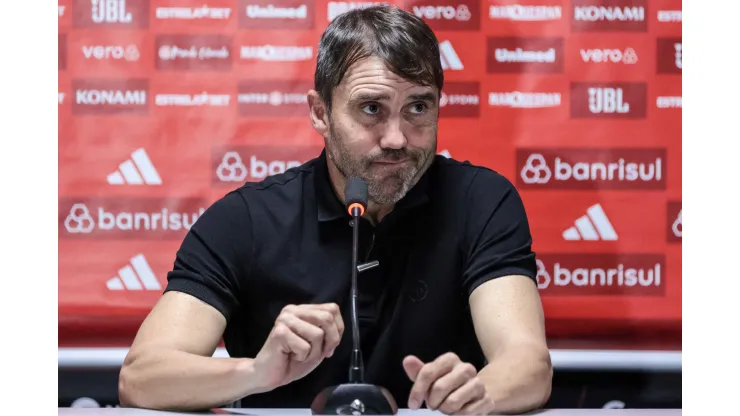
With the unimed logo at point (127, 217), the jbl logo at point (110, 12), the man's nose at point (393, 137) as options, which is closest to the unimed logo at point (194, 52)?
the jbl logo at point (110, 12)

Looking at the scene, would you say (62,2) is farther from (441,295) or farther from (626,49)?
(626,49)

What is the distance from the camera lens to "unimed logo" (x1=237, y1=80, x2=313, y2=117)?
2250mm

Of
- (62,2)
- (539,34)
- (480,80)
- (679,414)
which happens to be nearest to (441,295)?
(679,414)

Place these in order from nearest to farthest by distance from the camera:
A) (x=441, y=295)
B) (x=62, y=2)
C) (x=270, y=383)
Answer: (x=270, y=383), (x=441, y=295), (x=62, y=2)

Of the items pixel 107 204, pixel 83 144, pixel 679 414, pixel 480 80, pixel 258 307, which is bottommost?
pixel 679 414

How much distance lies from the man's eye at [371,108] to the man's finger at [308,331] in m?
0.59

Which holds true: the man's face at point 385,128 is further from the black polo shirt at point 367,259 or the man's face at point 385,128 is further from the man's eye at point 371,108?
the black polo shirt at point 367,259

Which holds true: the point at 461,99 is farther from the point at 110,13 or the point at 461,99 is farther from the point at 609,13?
the point at 110,13

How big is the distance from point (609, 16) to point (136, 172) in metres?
1.36

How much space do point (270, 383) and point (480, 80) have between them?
44.2 inches

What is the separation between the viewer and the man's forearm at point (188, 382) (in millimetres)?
1517

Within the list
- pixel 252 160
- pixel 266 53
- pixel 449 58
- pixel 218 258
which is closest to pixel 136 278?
pixel 252 160

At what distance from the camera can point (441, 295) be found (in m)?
1.82

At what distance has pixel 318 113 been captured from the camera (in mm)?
1970
